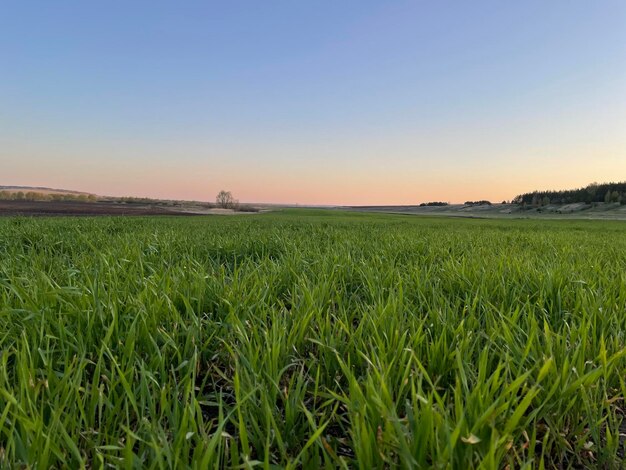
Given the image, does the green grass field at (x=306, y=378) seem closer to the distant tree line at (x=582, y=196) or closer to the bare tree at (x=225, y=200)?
the distant tree line at (x=582, y=196)

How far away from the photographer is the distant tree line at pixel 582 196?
169 ft

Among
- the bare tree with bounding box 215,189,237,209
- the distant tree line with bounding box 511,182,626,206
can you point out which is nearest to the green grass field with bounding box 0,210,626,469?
the distant tree line with bounding box 511,182,626,206

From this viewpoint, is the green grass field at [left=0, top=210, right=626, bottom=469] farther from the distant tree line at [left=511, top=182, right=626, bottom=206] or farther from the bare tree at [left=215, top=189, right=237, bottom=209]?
the bare tree at [left=215, top=189, right=237, bottom=209]

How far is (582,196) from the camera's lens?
57312mm

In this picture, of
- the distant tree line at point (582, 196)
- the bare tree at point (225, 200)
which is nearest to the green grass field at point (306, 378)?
the distant tree line at point (582, 196)

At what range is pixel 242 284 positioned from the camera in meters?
2.22

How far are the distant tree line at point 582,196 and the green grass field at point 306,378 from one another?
65023mm

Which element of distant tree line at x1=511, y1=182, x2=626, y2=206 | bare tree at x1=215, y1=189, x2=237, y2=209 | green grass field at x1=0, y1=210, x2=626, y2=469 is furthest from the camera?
bare tree at x1=215, y1=189, x2=237, y2=209

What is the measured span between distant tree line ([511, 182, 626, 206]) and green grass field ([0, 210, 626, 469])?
65023 millimetres

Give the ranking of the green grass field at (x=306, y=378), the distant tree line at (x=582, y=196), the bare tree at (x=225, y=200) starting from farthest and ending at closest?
the bare tree at (x=225, y=200) < the distant tree line at (x=582, y=196) < the green grass field at (x=306, y=378)

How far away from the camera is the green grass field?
0.89m

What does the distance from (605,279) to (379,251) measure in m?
2.13

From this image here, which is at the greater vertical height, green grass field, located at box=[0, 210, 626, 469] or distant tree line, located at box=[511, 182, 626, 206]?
distant tree line, located at box=[511, 182, 626, 206]

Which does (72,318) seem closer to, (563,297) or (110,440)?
(110,440)
